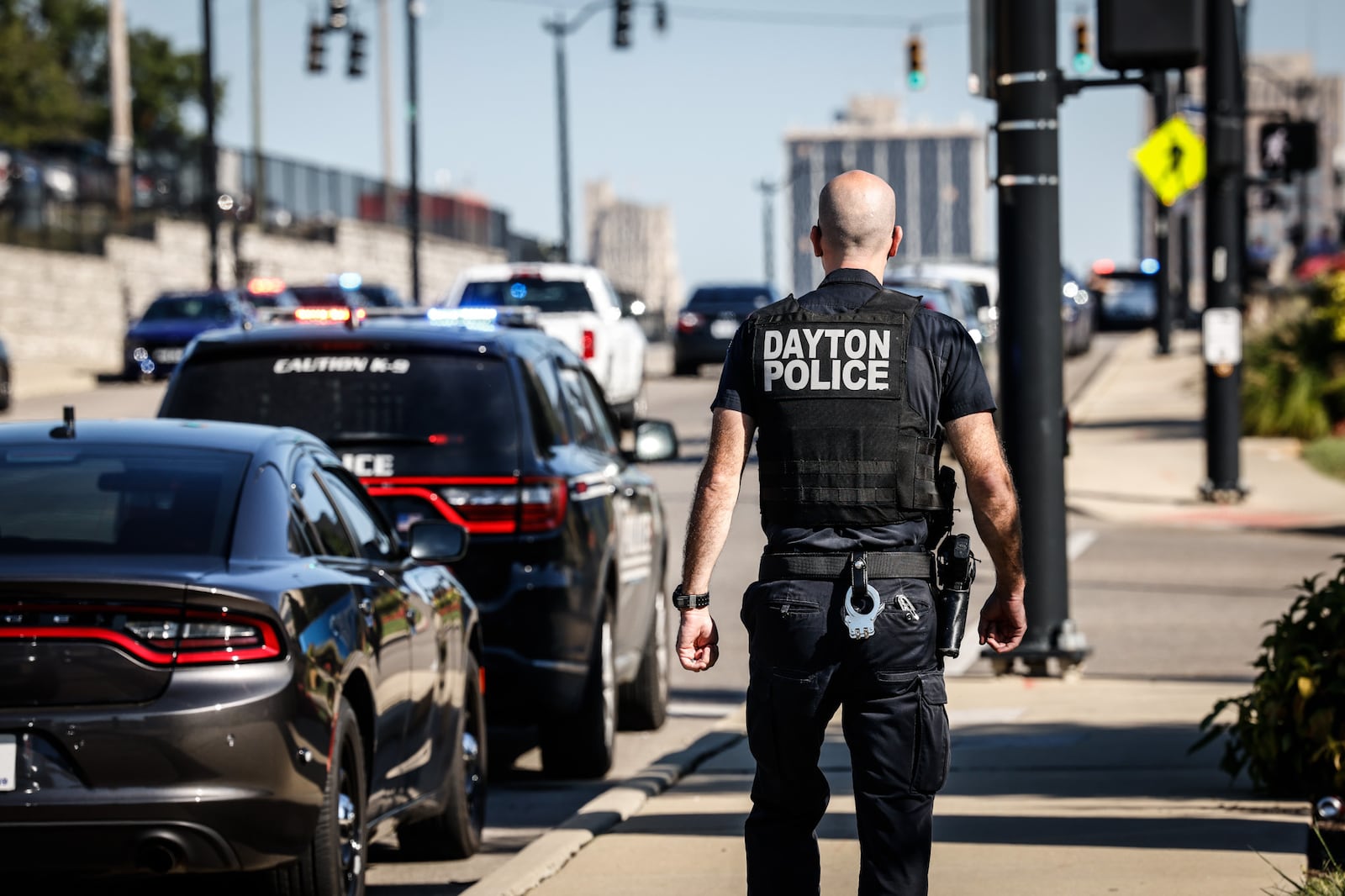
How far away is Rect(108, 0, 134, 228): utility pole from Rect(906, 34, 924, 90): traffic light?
23.7 m

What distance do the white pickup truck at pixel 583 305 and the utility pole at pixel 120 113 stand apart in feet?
85.2

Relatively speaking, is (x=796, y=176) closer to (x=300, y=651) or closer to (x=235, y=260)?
(x=235, y=260)

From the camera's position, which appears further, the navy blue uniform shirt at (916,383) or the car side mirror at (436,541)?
the car side mirror at (436,541)

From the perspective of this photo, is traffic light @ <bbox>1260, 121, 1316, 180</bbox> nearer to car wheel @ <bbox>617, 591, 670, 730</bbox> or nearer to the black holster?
car wheel @ <bbox>617, 591, 670, 730</bbox>

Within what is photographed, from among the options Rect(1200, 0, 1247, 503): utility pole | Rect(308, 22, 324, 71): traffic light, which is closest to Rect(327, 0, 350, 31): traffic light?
Rect(308, 22, 324, 71): traffic light

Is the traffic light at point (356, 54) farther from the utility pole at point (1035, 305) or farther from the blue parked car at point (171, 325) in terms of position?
the utility pole at point (1035, 305)

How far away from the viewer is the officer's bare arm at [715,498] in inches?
196

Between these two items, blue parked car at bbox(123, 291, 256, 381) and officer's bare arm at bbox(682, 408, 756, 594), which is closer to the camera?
officer's bare arm at bbox(682, 408, 756, 594)

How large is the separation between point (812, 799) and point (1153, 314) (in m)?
58.8

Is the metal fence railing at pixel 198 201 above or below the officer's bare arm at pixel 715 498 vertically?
above

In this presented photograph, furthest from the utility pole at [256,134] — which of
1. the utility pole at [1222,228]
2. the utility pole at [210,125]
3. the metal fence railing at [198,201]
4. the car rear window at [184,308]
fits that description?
the utility pole at [1222,228]

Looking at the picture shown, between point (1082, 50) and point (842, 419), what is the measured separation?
32.7 m

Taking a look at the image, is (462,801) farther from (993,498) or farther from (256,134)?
(256,134)

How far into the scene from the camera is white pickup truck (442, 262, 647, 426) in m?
25.9
